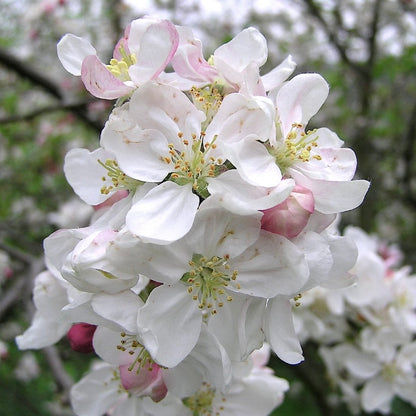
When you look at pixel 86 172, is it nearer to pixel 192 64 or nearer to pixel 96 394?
pixel 192 64

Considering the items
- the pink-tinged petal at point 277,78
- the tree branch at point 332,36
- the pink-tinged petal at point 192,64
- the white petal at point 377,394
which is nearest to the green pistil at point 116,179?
the pink-tinged petal at point 192,64

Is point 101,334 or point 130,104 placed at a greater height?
point 130,104

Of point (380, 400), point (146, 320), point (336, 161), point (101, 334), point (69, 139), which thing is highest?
point (336, 161)

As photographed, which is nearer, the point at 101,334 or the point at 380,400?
the point at 101,334

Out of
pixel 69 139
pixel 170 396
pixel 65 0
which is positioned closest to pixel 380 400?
pixel 170 396

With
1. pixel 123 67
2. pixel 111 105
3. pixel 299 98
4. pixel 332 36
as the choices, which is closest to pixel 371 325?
pixel 299 98

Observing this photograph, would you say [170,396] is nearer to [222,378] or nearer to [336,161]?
[222,378]

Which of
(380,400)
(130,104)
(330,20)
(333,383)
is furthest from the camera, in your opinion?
(330,20)
